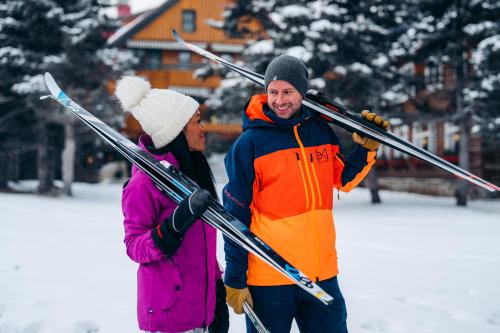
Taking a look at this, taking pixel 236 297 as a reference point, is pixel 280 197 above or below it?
above

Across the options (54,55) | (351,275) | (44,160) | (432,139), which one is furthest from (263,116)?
(432,139)

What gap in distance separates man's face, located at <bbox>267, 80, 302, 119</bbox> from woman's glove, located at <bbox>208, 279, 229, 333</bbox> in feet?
3.41

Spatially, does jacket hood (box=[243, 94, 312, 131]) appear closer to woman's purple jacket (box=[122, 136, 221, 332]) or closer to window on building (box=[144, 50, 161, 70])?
woman's purple jacket (box=[122, 136, 221, 332])

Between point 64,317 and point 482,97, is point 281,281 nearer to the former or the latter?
point 64,317

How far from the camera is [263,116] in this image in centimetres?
252

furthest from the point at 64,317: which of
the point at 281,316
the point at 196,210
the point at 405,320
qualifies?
the point at 405,320

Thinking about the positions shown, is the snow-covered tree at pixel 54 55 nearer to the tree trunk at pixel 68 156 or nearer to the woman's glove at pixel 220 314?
the tree trunk at pixel 68 156

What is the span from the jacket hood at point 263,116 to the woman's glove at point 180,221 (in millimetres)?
694

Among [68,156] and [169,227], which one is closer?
[169,227]

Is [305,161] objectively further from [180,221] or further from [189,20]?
[189,20]

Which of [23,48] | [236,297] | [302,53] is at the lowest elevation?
[236,297]

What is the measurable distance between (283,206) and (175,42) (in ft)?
95.6

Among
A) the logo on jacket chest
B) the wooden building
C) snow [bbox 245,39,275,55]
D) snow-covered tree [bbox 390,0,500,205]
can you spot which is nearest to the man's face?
the logo on jacket chest

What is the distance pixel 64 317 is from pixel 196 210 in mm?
2885
